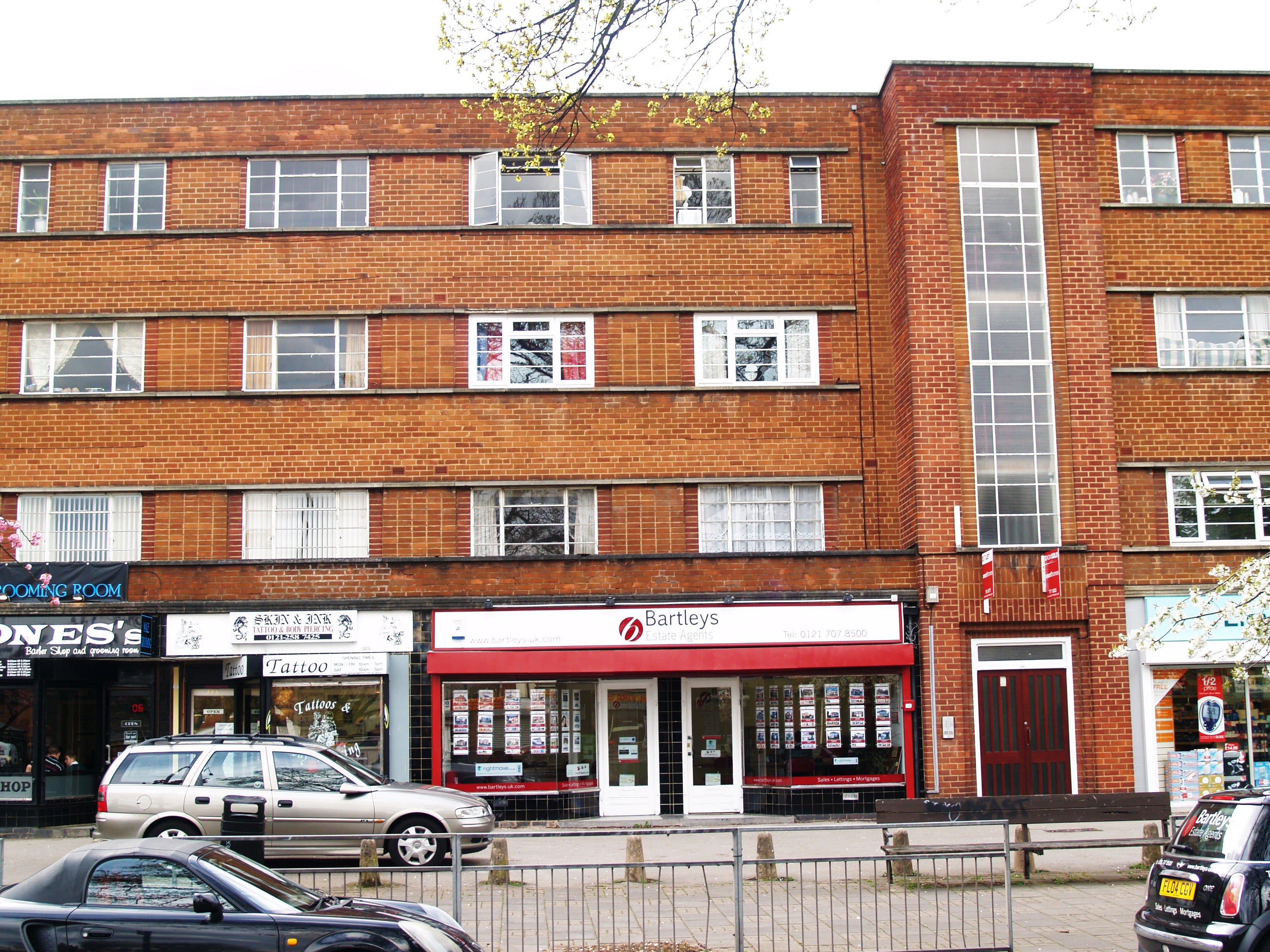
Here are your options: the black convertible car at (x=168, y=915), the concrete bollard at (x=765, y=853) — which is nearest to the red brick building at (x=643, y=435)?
the concrete bollard at (x=765, y=853)

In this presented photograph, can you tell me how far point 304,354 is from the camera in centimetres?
2122

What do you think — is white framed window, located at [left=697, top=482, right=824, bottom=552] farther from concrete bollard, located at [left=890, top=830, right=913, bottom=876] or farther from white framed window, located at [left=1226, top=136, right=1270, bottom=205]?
white framed window, located at [left=1226, top=136, right=1270, bottom=205]

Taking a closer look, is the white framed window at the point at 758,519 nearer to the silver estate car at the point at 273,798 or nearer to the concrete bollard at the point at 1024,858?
the concrete bollard at the point at 1024,858

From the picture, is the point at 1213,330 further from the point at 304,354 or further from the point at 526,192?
the point at 304,354

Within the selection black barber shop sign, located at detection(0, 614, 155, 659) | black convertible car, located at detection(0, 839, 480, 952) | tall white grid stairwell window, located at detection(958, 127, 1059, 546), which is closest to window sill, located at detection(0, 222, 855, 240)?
tall white grid stairwell window, located at detection(958, 127, 1059, 546)

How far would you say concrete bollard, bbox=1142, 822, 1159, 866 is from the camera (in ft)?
47.3

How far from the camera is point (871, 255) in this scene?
71.3 feet

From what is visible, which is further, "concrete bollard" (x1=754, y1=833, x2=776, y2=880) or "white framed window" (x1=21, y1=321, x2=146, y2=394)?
"white framed window" (x1=21, y1=321, x2=146, y2=394)

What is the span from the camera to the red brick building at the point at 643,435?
19.8 meters

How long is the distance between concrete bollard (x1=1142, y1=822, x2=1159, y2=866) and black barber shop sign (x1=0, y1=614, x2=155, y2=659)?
47.2 ft

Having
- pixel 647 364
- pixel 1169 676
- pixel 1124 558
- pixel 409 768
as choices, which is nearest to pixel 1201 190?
pixel 1124 558

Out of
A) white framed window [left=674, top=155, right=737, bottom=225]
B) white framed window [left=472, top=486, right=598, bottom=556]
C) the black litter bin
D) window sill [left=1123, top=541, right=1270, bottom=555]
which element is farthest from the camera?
white framed window [left=674, top=155, right=737, bottom=225]

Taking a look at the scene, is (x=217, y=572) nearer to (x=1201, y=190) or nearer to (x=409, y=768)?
(x=409, y=768)

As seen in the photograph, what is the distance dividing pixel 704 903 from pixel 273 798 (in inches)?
216
